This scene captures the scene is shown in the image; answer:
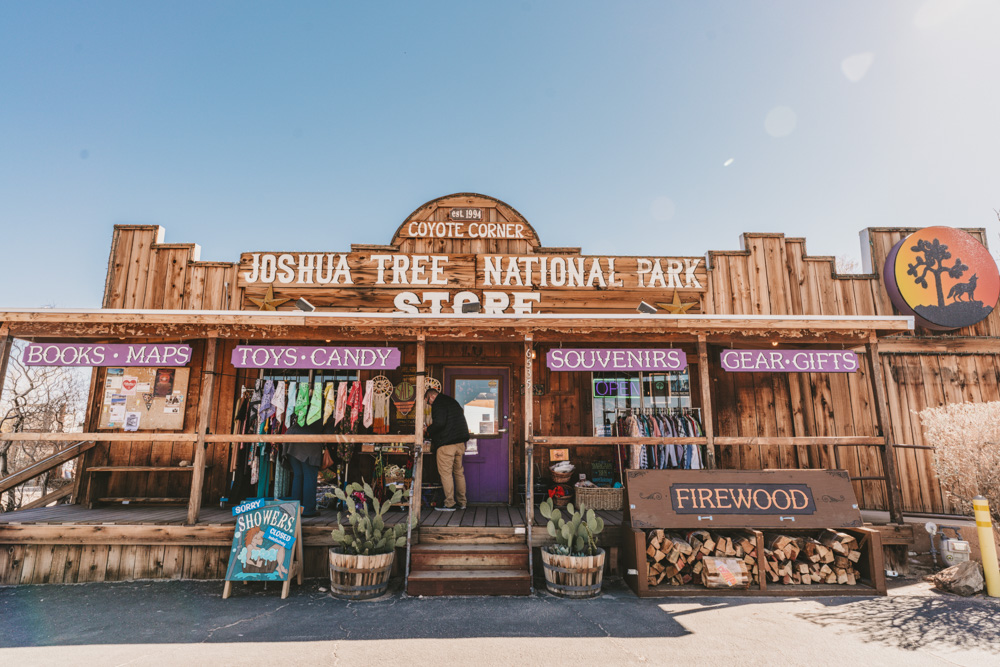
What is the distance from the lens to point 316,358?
21.8ft

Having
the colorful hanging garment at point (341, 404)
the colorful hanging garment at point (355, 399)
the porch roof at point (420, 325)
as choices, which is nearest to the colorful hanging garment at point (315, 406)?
the colorful hanging garment at point (341, 404)

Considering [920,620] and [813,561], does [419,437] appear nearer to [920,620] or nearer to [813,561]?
[813,561]

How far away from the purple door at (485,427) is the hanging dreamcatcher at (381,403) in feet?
Result: 3.27

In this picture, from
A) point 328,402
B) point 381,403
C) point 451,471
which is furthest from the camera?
point 381,403

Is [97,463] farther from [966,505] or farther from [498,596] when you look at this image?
[966,505]

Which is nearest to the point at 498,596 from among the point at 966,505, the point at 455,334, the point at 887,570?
the point at 455,334

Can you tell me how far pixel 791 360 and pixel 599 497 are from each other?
3186 millimetres

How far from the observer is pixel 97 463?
27.2 feet

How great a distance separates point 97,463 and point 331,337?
15.5 ft

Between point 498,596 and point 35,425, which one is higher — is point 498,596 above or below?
below

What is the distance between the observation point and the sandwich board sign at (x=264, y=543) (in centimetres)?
581

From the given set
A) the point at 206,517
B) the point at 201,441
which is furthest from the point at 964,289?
the point at 206,517

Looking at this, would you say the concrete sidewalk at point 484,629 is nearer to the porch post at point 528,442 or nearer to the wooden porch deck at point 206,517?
the wooden porch deck at point 206,517

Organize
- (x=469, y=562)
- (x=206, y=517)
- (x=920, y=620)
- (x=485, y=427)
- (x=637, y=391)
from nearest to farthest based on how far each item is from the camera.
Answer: (x=920, y=620) < (x=469, y=562) < (x=206, y=517) < (x=485, y=427) < (x=637, y=391)
